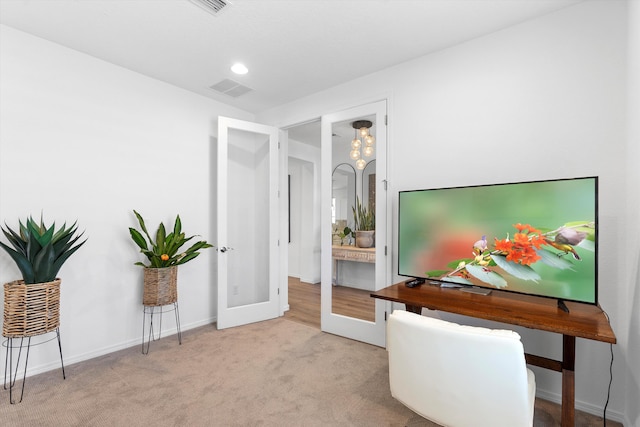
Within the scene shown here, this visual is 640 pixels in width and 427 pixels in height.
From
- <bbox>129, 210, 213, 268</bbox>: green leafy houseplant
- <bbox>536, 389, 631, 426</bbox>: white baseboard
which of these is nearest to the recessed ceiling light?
<bbox>129, 210, 213, 268</bbox>: green leafy houseplant

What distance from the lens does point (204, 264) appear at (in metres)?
3.53

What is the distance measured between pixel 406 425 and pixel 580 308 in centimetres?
122

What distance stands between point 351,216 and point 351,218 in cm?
2

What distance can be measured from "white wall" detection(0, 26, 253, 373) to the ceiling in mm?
250

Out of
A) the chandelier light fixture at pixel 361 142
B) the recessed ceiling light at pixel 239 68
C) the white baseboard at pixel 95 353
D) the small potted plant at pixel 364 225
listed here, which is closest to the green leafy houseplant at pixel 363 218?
the small potted plant at pixel 364 225

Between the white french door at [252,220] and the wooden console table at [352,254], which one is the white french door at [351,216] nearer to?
the wooden console table at [352,254]

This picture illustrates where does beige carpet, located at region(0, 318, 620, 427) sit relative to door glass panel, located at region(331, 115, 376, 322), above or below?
below

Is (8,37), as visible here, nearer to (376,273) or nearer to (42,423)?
(42,423)

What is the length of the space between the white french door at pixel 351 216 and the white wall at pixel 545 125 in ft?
0.43

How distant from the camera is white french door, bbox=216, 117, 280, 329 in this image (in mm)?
3619

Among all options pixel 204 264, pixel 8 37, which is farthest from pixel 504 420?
pixel 8 37

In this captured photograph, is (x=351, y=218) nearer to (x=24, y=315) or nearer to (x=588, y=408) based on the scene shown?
(x=588, y=408)

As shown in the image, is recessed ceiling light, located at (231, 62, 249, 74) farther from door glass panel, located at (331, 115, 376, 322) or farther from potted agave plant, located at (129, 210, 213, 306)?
potted agave plant, located at (129, 210, 213, 306)

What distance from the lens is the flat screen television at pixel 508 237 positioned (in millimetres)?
1729
